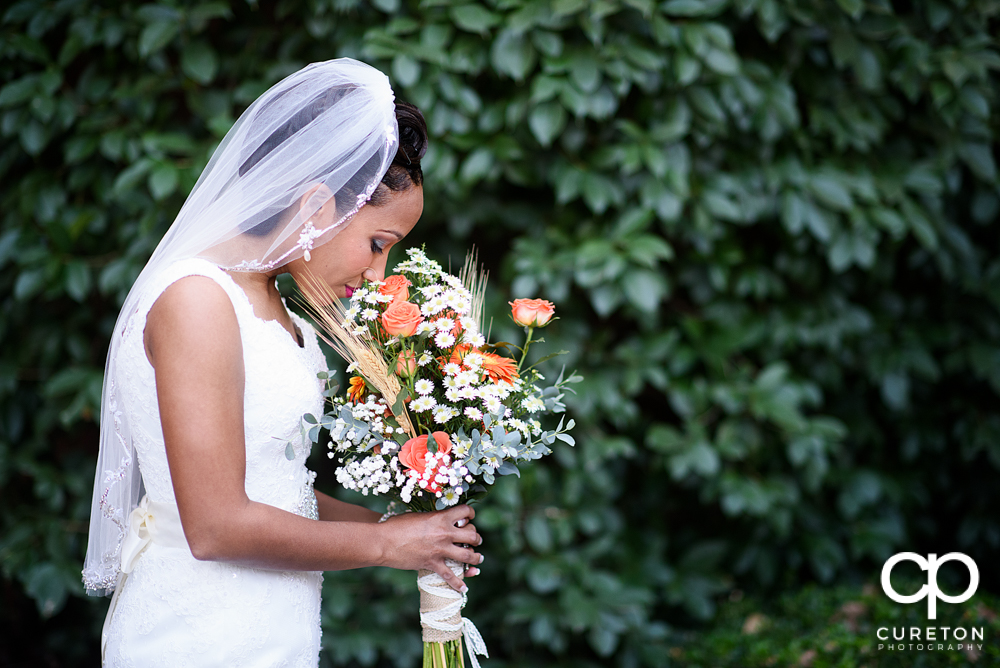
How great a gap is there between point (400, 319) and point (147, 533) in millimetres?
703

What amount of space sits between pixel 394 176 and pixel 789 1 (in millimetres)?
1768

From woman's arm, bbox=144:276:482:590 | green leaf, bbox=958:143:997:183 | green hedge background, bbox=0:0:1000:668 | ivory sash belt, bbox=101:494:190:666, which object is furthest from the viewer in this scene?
green leaf, bbox=958:143:997:183

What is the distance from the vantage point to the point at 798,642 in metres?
2.54

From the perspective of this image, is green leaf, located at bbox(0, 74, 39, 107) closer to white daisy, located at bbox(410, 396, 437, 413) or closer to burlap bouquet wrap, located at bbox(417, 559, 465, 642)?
white daisy, located at bbox(410, 396, 437, 413)

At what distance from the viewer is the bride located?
139cm

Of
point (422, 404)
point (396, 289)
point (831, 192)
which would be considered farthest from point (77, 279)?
point (831, 192)

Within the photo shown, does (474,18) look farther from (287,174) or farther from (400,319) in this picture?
(400,319)

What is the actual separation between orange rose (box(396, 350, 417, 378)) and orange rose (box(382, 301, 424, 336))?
6 centimetres

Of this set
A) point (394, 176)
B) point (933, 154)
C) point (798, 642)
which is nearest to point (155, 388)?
point (394, 176)

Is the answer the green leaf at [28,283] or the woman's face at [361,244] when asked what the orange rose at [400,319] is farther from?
the green leaf at [28,283]

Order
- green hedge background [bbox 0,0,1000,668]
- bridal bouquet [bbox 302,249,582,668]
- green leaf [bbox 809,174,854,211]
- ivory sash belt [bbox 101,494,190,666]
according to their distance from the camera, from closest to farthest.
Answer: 1. bridal bouquet [bbox 302,249,582,668]
2. ivory sash belt [bbox 101,494,190,666]
3. green hedge background [bbox 0,0,1000,668]
4. green leaf [bbox 809,174,854,211]

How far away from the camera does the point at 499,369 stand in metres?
1.47

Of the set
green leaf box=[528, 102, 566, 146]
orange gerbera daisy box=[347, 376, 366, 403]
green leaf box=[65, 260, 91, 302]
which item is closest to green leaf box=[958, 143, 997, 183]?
green leaf box=[528, 102, 566, 146]

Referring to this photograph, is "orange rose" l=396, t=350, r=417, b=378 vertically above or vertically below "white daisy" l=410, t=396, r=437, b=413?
above
